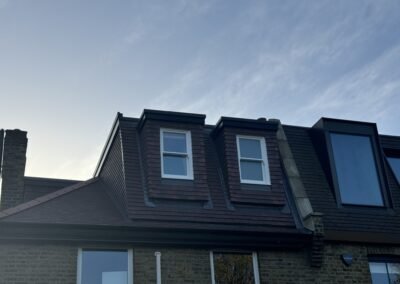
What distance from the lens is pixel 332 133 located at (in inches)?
708

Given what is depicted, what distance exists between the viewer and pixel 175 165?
15.7 m

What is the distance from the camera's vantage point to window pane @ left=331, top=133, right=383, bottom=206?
17078mm

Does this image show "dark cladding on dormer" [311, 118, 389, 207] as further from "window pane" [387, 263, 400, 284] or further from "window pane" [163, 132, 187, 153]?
"window pane" [163, 132, 187, 153]

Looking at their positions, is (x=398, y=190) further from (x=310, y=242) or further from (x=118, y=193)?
(x=118, y=193)

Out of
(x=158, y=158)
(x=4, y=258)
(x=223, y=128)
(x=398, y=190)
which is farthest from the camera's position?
(x=398, y=190)

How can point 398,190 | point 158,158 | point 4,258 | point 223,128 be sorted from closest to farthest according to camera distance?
point 4,258 < point 158,158 < point 223,128 < point 398,190

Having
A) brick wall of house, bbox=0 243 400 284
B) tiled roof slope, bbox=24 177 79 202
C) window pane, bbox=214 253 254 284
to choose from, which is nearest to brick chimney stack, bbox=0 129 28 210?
tiled roof slope, bbox=24 177 79 202

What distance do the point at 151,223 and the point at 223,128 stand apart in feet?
12.2

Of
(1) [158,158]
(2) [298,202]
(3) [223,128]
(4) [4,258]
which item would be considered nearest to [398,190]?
(2) [298,202]

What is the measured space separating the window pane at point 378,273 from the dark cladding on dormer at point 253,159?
8.99ft

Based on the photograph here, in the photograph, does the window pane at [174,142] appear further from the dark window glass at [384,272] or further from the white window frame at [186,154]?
the dark window glass at [384,272]

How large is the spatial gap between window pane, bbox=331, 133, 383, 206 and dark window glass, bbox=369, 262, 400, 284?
1.90 meters

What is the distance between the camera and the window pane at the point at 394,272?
50.8 ft

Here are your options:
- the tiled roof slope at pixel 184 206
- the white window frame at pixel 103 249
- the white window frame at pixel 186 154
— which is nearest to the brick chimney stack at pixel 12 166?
the tiled roof slope at pixel 184 206
